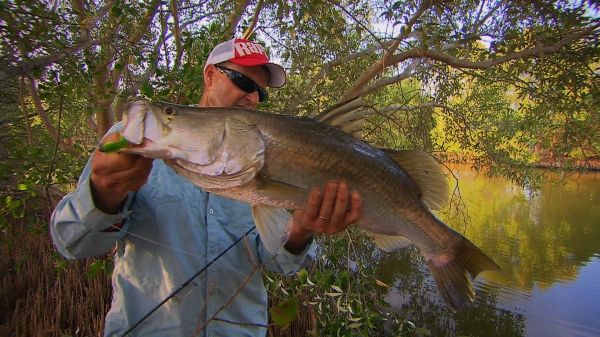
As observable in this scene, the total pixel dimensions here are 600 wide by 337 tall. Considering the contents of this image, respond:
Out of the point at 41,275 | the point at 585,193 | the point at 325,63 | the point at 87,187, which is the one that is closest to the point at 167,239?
the point at 87,187

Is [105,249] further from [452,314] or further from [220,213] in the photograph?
[452,314]

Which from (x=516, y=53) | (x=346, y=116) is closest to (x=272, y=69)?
(x=346, y=116)

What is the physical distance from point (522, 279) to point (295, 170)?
1034 cm

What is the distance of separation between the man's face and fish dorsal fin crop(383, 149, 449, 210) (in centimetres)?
85

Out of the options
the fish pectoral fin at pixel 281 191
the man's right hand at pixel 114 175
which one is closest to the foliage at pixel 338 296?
the fish pectoral fin at pixel 281 191

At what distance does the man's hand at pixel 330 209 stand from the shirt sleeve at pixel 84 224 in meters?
0.73

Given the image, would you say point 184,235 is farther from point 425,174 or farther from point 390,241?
point 425,174

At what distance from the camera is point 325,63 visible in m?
7.01

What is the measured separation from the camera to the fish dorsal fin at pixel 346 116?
1639 millimetres

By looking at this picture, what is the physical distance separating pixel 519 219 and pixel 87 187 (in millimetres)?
16510

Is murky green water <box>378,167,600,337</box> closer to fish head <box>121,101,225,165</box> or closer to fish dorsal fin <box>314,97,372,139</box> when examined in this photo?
fish dorsal fin <box>314,97,372,139</box>

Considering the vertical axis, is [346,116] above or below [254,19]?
below

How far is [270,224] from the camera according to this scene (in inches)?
63.3

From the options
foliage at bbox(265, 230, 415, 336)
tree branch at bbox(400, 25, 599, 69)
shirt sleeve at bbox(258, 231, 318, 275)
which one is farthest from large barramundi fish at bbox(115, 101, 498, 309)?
tree branch at bbox(400, 25, 599, 69)
